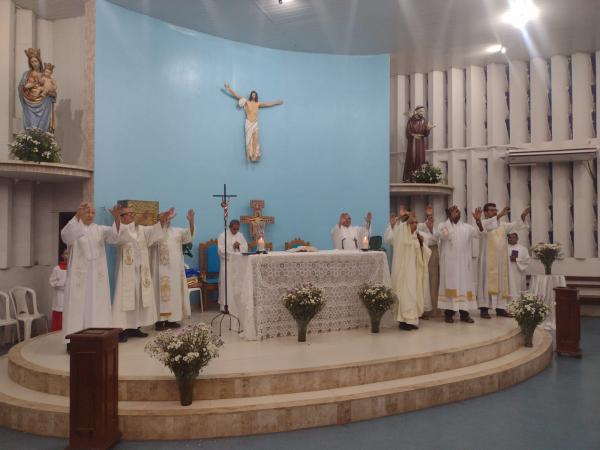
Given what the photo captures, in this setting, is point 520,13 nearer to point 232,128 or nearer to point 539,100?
point 539,100

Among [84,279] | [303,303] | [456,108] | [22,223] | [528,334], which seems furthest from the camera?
[456,108]

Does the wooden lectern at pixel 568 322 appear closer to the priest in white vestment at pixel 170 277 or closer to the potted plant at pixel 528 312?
the potted plant at pixel 528 312

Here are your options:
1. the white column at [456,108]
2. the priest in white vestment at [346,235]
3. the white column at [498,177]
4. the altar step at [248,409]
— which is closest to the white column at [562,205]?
the white column at [498,177]

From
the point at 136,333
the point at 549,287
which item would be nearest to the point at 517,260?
the point at 549,287

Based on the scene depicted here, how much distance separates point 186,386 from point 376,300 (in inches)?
124

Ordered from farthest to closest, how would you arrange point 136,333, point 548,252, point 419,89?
point 419,89, point 548,252, point 136,333

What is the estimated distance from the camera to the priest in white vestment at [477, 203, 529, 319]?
339 inches

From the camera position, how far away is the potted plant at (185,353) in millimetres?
4602

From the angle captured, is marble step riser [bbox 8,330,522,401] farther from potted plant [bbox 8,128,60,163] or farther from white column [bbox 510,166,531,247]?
white column [bbox 510,166,531,247]

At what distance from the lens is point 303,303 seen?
21.1ft

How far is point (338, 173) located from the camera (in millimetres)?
11250

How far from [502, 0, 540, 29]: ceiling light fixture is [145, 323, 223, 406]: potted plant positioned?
757 cm

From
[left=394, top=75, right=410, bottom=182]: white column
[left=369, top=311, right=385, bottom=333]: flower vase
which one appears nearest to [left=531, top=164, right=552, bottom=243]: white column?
[left=394, top=75, right=410, bottom=182]: white column

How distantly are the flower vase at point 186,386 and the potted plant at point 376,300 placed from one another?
10.00ft
